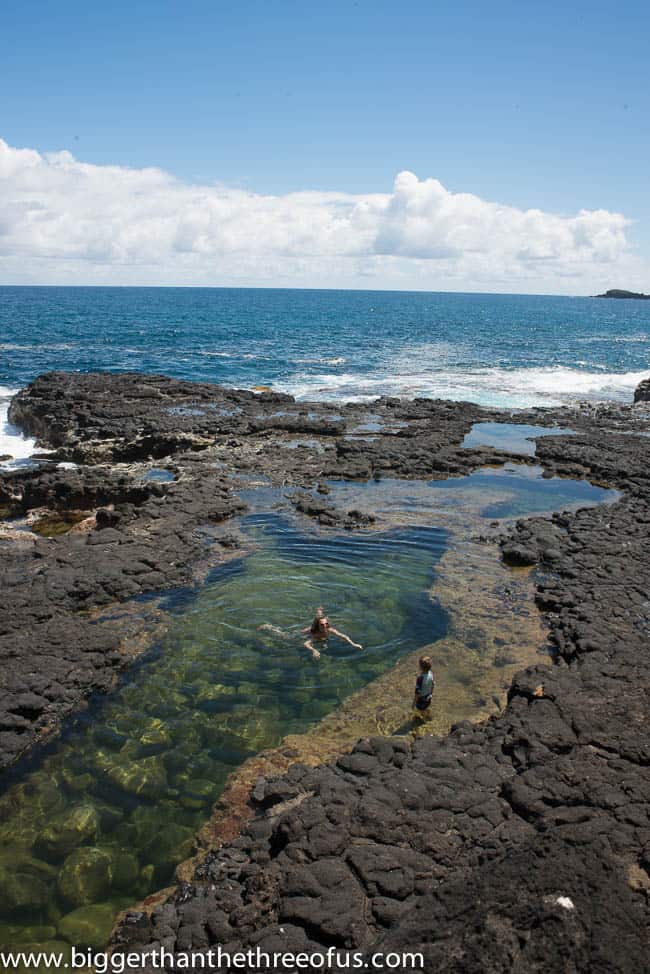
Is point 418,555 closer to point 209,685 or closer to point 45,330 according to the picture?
point 209,685

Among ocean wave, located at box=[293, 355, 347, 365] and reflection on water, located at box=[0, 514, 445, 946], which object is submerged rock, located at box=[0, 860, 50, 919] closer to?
reflection on water, located at box=[0, 514, 445, 946]

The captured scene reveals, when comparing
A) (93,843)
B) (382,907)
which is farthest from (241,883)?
(93,843)

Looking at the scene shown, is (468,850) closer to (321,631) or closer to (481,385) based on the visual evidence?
(321,631)

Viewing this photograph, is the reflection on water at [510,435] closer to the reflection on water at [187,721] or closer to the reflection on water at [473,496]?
the reflection on water at [473,496]

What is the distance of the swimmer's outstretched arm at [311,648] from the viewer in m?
14.7

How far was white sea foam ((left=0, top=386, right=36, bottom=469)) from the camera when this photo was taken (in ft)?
105

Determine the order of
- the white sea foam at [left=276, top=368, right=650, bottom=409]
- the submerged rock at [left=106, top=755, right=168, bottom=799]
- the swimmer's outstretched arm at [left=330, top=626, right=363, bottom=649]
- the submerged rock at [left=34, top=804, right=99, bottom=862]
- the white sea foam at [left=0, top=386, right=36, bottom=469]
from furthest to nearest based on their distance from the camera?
the white sea foam at [left=276, top=368, right=650, bottom=409] < the white sea foam at [left=0, top=386, right=36, bottom=469] < the swimmer's outstretched arm at [left=330, top=626, right=363, bottom=649] < the submerged rock at [left=106, top=755, right=168, bottom=799] < the submerged rock at [left=34, top=804, right=99, bottom=862]

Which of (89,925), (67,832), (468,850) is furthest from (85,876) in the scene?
(468,850)

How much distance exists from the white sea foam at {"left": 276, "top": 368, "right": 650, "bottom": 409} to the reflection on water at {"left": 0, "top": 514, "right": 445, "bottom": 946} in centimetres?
3035

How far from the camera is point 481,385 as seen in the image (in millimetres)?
54969

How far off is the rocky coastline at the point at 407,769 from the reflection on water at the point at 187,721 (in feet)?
2.74

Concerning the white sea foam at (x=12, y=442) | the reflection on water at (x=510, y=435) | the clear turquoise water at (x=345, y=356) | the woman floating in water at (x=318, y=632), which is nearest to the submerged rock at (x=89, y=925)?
the woman floating in water at (x=318, y=632)

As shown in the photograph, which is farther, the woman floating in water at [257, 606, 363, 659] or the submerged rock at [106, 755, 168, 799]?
the woman floating in water at [257, 606, 363, 659]

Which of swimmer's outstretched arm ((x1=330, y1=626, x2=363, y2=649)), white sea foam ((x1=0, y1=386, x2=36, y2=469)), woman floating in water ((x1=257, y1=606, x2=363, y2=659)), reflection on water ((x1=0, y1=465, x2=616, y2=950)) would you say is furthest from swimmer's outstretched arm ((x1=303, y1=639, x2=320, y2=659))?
white sea foam ((x1=0, y1=386, x2=36, y2=469))
